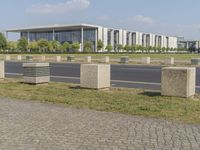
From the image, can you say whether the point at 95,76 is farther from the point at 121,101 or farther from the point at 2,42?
the point at 2,42

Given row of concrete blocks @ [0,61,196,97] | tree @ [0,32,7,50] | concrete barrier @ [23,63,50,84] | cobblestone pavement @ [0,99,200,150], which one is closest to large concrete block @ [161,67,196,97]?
row of concrete blocks @ [0,61,196,97]

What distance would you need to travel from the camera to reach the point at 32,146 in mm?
5066

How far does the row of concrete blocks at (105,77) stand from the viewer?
9516mm

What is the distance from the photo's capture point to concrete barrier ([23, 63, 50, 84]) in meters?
12.8

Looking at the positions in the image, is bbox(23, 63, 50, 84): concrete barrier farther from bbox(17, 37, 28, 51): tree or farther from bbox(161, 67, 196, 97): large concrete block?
bbox(17, 37, 28, 51): tree

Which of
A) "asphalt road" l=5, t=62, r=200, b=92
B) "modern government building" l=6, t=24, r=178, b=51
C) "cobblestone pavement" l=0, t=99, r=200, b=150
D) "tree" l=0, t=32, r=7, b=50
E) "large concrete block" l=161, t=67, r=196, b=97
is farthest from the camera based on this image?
"modern government building" l=6, t=24, r=178, b=51

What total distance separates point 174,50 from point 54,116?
17109 centimetres

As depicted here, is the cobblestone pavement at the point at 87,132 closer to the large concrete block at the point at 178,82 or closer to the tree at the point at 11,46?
the large concrete block at the point at 178,82

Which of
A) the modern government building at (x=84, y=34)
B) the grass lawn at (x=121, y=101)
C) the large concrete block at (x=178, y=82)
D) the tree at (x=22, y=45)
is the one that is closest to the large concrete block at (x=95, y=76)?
the grass lawn at (x=121, y=101)

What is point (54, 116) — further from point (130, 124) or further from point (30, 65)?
point (30, 65)

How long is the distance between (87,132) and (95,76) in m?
5.53

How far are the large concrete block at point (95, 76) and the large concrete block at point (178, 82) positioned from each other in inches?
93.3

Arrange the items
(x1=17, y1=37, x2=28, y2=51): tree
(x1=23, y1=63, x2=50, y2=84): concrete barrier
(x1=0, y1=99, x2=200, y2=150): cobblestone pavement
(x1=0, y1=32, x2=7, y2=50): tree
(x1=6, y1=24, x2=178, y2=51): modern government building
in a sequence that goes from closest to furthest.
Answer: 1. (x1=0, y1=99, x2=200, y2=150): cobblestone pavement
2. (x1=23, y1=63, x2=50, y2=84): concrete barrier
3. (x1=0, y1=32, x2=7, y2=50): tree
4. (x1=17, y1=37, x2=28, y2=51): tree
5. (x1=6, y1=24, x2=178, y2=51): modern government building

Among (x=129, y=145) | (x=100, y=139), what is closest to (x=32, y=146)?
(x=100, y=139)
